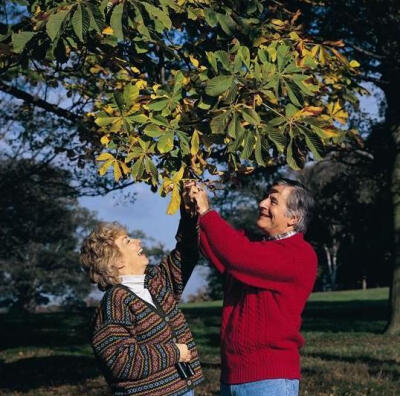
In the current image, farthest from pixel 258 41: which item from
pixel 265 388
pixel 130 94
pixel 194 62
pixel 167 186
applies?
pixel 265 388

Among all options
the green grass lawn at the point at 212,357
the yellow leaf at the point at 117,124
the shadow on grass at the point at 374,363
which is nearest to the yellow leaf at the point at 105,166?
the yellow leaf at the point at 117,124

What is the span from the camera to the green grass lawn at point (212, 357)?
9367 mm

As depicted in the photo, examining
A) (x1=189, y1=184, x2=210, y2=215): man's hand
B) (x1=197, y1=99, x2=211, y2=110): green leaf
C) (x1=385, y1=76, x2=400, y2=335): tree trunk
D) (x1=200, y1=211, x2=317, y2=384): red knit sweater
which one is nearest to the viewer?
(x1=200, y1=211, x2=317, y2=384): red knit sweater

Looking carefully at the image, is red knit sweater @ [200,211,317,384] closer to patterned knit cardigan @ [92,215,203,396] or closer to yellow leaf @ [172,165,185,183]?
patterned knit cardigan @ [92,215,203,396]

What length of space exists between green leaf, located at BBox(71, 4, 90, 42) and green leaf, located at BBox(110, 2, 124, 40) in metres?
0.15

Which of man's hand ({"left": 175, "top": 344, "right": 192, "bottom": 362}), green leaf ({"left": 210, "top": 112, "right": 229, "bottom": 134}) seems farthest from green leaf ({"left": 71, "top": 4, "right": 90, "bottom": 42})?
man's hand ({"left": 175, "top": 344, "right": 192, "bottom": 362})

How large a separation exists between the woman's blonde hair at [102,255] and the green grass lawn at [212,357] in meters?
3.50

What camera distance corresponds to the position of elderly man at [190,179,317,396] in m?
3.39

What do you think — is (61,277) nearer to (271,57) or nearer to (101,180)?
(101,180)

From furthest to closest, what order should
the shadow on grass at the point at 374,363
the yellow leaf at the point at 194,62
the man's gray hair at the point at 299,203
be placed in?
the shadow on grass at the point at 374,363 → the yellow leaf at the point at 194,62 → the man's gray hair at the point at 299,203

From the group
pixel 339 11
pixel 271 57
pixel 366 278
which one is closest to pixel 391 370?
pixel 339 11

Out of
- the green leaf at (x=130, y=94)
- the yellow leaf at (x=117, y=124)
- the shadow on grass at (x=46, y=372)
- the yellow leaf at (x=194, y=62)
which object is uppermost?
the yellow leaf at (x=194, y=62)

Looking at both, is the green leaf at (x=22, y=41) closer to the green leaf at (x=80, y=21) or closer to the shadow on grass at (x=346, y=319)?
the green leaf at (x=80, y=21)

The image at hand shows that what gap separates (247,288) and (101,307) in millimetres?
757
